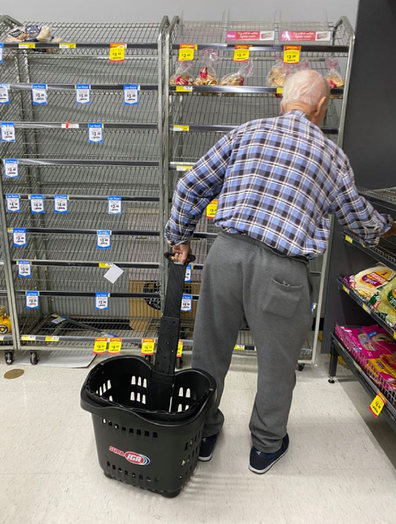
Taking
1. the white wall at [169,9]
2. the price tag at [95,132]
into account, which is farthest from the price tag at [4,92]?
the white wall at [169,9]

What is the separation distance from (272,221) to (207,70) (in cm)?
140

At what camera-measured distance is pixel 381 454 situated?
81.4 inches

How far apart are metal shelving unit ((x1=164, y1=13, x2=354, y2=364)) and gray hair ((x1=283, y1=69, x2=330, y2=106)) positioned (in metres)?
0.73

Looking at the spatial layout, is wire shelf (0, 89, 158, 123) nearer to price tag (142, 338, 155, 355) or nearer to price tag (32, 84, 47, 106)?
price tag (32, 84, 47, 106)

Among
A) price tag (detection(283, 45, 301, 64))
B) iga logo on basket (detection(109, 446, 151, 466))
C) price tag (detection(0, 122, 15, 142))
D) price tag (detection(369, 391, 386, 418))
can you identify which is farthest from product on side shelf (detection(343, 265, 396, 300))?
price tag (detection(0, 122, 15, 142))

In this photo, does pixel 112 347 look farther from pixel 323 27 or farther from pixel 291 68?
pixel 323 27

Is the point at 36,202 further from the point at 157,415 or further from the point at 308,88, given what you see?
the point at 308,88

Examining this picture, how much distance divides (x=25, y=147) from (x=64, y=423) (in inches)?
84.4

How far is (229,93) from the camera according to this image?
8.00 ft

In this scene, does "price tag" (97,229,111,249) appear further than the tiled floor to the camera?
Yes

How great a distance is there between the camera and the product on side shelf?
2297mm

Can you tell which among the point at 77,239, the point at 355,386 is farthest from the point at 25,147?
the point at 355,386

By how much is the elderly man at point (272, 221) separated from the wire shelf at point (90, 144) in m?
1.57

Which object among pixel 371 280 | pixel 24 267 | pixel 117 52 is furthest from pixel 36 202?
pixel 371 280
